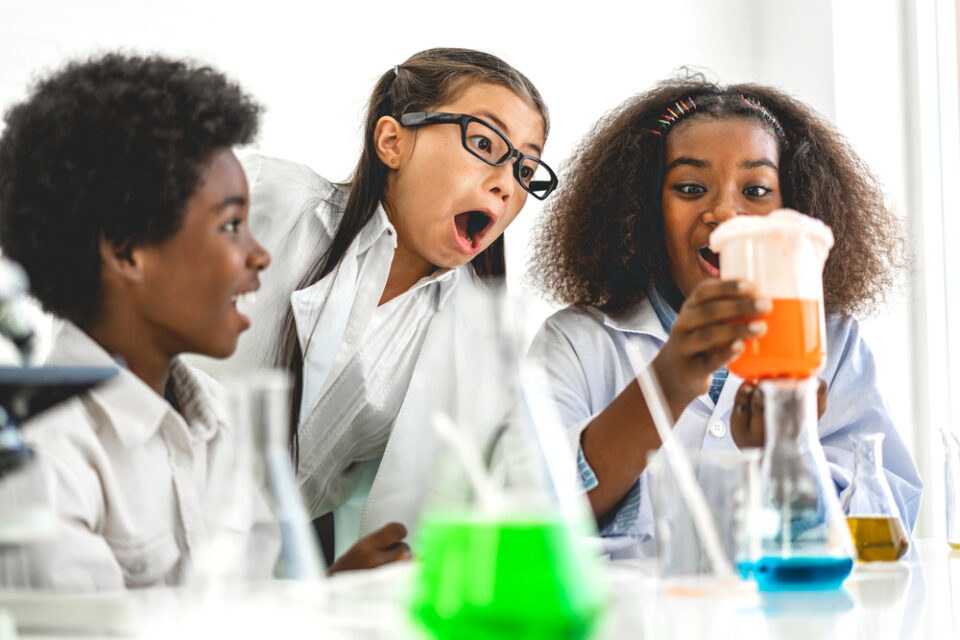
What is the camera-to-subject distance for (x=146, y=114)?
100 centimetres

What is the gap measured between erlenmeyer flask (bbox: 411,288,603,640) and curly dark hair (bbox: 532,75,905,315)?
115 cm

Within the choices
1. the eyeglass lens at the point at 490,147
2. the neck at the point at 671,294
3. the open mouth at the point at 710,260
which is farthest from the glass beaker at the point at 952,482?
the eyeglass lens at the point at 490,147

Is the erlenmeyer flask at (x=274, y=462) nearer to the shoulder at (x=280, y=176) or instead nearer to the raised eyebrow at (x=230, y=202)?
the raised eyebrow at (x=230, y=202)

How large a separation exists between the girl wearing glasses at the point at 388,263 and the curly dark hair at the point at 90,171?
49 cm

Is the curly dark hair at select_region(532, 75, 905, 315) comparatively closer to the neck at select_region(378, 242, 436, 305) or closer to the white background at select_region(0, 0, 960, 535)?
the neck at select_region(378, 242, 436, 305)

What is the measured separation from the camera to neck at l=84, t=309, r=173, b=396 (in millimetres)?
1013

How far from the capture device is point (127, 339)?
3.32 feet

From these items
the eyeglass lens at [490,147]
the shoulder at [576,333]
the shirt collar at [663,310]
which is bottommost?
the shoulder at [576,333]

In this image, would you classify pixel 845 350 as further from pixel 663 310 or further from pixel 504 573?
pixel 504 573

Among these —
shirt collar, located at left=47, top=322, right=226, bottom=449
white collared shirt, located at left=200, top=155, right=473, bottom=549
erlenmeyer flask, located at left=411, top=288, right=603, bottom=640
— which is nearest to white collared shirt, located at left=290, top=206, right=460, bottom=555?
white collared shirt, located at left=200, top=155, right=473, bottom=549

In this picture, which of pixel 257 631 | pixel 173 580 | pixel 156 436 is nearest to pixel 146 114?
pixel 156 436

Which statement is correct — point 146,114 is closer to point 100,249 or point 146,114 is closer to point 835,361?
point 100,249

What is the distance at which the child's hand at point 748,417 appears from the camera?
42.3 inches

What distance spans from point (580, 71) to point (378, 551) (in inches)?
95.2
